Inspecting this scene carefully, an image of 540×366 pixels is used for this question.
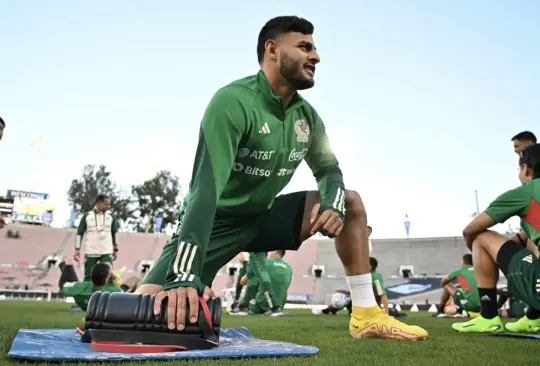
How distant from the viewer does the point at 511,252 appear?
4.12 meters

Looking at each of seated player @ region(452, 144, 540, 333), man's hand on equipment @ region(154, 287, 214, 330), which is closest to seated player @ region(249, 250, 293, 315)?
seated player @ region(452, 144, 540, 333)

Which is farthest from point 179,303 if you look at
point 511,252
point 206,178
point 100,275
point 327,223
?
point 100,275

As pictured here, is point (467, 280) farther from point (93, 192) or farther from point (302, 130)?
point (93, 192)

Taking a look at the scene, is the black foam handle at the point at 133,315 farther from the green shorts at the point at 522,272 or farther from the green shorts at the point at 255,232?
the green shorts at the point at 522,272

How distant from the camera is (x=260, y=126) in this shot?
2.94 metres

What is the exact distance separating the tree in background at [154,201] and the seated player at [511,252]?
5015 centimetres

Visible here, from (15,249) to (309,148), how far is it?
32.3m

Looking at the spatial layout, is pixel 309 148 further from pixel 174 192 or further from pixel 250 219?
pixel 174 192

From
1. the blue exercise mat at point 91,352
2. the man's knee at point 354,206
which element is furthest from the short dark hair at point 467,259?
the blue exercise mat at point 91,352

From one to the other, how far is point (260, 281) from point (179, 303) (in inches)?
324

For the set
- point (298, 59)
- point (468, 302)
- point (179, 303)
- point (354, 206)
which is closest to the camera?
point (179, 303)

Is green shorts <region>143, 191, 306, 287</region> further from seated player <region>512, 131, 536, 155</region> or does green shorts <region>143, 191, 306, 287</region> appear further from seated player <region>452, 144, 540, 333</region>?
seated player <region>512, 131, 536, 155</region>

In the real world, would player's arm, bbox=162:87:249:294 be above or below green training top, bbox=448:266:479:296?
above

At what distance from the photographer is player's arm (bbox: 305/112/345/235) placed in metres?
3.34
